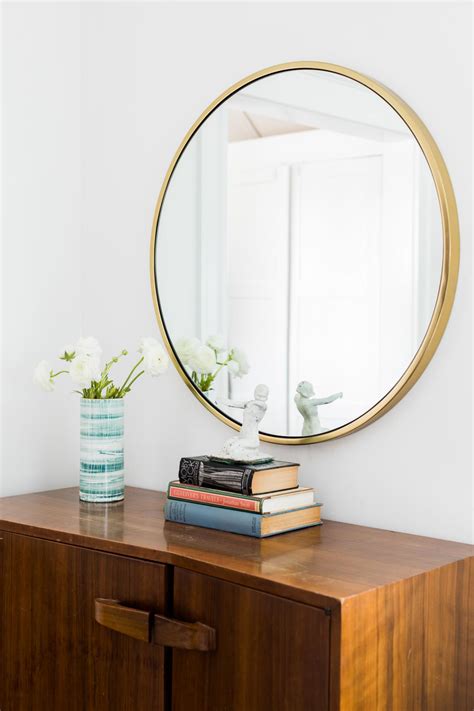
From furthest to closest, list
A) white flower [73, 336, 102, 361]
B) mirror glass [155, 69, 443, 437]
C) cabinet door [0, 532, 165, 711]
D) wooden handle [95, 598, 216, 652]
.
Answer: white flower [73, 336, 102, 361] → mirror glass [155, 69, 443, 437] → cabinet door [0, 532, 165, 711] → wooden handle [95, 598, 216, 652]

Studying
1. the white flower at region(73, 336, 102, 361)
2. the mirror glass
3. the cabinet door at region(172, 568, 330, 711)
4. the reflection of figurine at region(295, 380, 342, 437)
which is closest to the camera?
the cabinet door at region(172, 568, 330, 711)

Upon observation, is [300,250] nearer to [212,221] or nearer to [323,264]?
[323,264]

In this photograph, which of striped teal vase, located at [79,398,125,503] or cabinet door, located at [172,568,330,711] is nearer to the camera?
cabinet door, located at [172,568,330,711]

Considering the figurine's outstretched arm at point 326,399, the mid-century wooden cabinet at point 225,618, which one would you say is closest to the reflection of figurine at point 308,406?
the figurine's outstretched arm at point 326,399

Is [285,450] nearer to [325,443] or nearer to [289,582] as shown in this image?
[325,443]

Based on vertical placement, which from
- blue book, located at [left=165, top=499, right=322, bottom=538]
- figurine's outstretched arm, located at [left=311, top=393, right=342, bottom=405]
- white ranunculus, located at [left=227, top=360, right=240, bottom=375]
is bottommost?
blue book, located at [left=165, top=499, right=322, bottom=538]

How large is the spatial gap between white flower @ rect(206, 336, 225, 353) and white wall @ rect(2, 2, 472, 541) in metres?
0.15

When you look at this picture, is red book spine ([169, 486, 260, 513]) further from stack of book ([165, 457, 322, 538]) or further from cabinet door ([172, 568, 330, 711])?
cabinet door ([172, 568, 330, 711])

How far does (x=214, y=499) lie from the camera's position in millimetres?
1447

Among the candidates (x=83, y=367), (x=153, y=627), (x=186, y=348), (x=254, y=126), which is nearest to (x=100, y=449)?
(x=83, y=367)

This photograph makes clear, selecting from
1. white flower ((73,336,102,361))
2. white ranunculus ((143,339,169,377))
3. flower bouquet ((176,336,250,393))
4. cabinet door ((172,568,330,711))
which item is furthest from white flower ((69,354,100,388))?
cabinet door ((172,568,330,711))

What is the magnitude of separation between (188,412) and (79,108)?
83 centimetres

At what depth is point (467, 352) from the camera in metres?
1.37

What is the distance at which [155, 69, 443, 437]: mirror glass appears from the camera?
4.73ft
